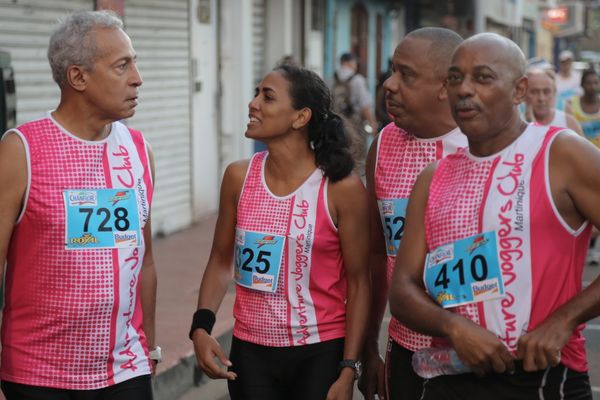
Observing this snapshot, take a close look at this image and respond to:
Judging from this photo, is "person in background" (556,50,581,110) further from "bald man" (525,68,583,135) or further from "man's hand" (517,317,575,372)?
"man's hand" (517,317,575,372)

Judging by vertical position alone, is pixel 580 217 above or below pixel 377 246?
above

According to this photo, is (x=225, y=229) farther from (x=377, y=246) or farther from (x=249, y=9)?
(x=249, y=9)

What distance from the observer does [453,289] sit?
3.28m

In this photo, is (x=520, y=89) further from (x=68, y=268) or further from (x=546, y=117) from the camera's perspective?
(x=546, y=117)

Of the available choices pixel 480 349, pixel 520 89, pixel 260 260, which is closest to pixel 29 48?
pixel 260 260

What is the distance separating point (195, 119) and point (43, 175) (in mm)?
9852

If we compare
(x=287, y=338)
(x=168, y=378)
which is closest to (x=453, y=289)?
(x=287, y=338)

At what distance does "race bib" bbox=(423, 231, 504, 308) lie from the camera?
3.22 metres

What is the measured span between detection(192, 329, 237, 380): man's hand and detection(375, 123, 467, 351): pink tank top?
62 cm

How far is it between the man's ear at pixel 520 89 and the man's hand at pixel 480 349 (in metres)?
0.68

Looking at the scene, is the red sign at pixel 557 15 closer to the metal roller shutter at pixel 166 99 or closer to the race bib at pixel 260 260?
the metal roller shutter at pixel 166 99

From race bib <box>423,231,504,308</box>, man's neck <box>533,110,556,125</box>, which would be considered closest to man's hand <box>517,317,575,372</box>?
race bib <box>423,231,504,308</box>

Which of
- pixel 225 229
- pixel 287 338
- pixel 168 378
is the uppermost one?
pixel 225 229

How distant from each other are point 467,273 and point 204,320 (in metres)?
1.32
